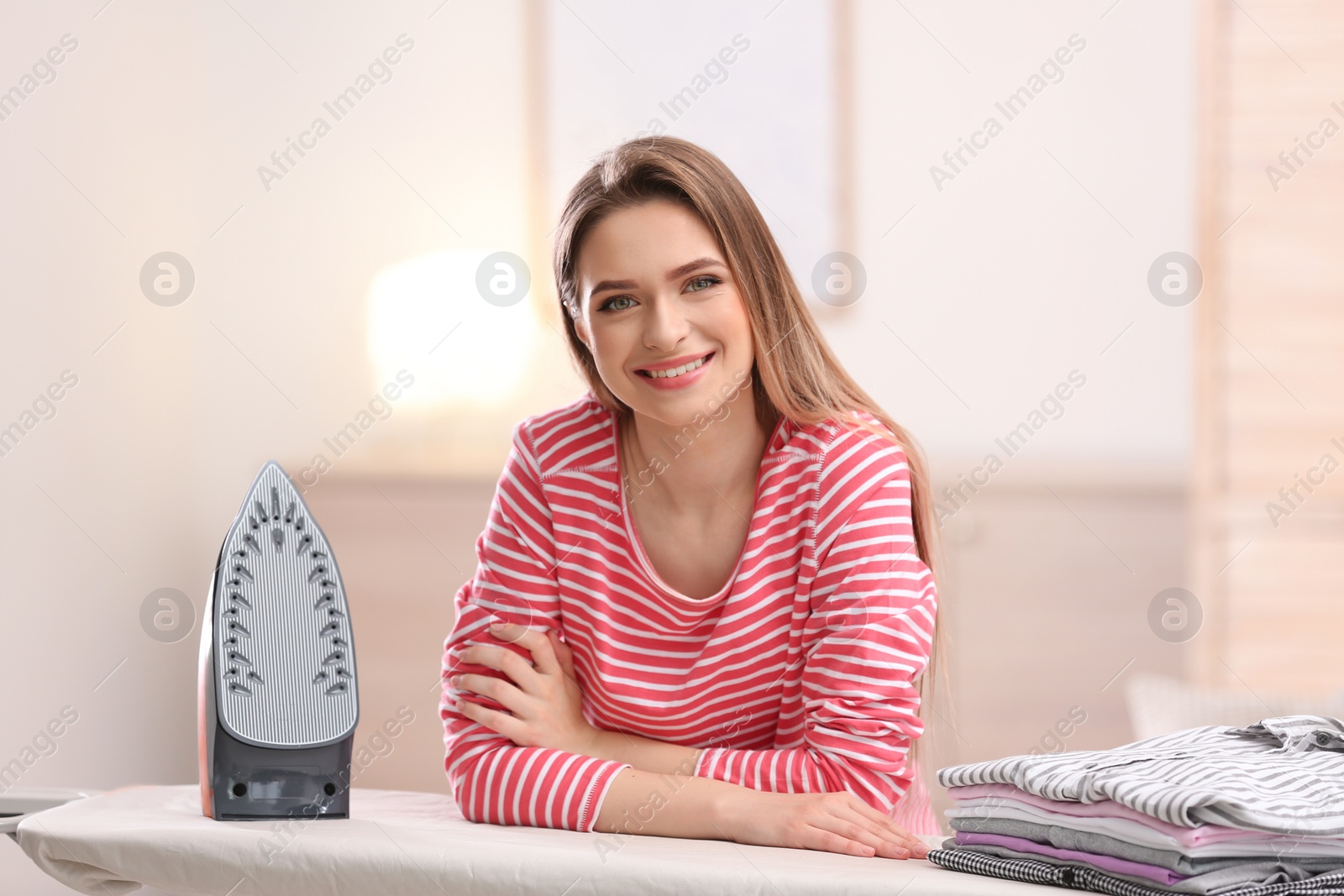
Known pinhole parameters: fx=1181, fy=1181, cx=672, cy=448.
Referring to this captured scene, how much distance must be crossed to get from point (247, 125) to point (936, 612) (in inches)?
77.8

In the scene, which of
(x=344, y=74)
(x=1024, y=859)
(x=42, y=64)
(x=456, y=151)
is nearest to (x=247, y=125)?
(x=344, y=74)

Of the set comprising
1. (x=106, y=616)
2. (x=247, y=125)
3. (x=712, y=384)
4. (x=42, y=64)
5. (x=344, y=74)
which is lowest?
(x=106, y=616)

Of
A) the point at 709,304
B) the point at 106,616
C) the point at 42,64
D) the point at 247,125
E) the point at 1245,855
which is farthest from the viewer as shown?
the point at 247,125

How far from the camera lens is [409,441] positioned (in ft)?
8.64

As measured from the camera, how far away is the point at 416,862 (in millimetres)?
823

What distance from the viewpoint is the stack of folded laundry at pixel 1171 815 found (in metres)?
0.71

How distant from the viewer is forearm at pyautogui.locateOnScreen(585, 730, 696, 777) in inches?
42.4

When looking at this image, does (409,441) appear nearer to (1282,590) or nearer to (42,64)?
(42,64)

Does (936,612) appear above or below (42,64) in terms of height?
below
